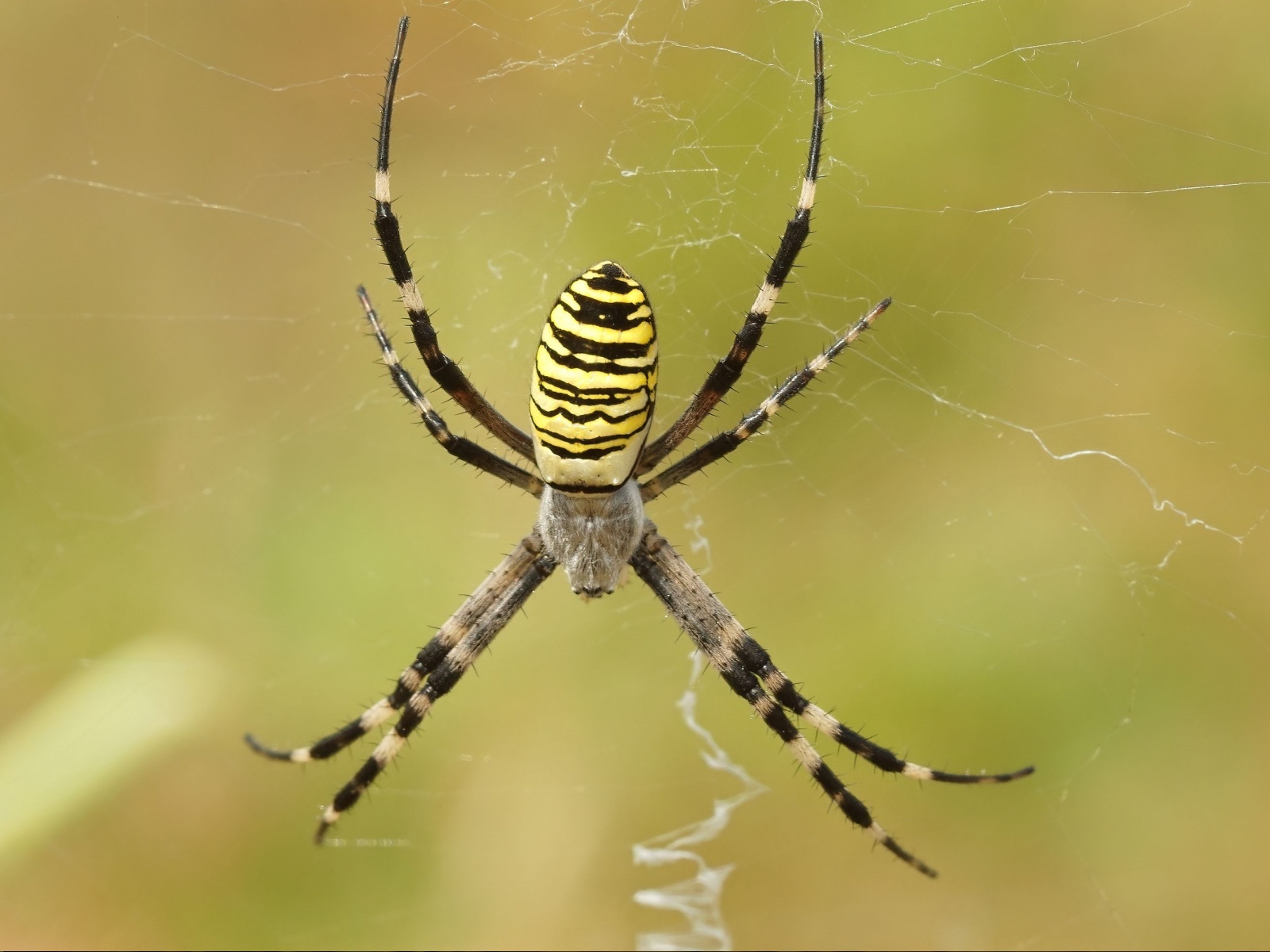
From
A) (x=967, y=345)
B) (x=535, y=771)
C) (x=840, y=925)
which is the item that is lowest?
(x=840, y=925)

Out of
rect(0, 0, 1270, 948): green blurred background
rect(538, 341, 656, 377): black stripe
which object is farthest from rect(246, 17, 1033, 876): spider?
rect(0, 0, 1270, 948): green blurred background

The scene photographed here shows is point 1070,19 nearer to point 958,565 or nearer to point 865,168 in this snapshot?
point 865,168

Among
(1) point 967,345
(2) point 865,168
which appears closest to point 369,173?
(2) point 865,168

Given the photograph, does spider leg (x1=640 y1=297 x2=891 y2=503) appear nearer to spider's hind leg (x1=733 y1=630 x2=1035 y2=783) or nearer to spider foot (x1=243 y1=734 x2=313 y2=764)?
spider's hind leg (x1=733 y1=630 x2=1035 y2=783)

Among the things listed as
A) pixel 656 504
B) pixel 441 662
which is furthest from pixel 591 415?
pixel 656 504

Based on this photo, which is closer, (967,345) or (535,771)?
(967,345)

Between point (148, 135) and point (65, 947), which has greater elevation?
point (148, 135)

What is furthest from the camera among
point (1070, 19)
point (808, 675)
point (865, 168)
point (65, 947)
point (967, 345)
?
point (65, 947)

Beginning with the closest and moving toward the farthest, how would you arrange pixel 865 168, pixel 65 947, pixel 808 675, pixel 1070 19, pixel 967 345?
1. pixel 1070 19
2. pixel 865 168
3. pixel 967 345
4. pixel 808 675
5. pixel 65 947
